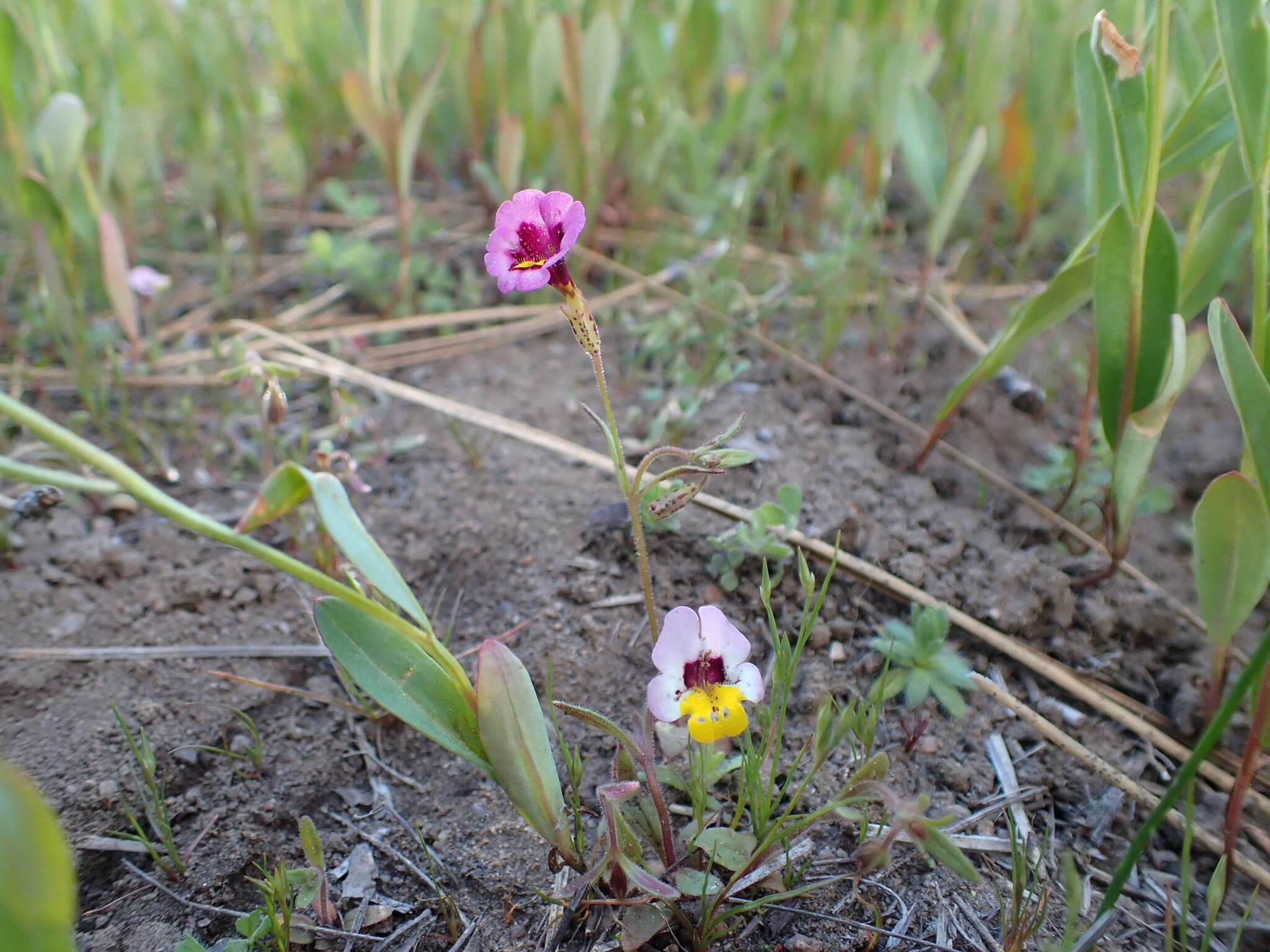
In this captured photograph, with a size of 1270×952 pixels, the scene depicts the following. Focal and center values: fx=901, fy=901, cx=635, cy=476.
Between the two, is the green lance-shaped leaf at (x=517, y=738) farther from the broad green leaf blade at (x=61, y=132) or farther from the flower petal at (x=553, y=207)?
the broad green leaf blade at (x=61, y=132)

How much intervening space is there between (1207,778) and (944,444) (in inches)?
30.3

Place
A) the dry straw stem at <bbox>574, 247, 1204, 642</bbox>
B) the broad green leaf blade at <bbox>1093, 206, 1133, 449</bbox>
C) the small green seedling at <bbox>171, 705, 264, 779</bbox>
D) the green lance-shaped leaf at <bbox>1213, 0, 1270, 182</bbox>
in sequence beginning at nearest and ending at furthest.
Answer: the green lance-shaped leaf at <bbox>1213, 0, 1270, 182</bbox>, the small green seedling at <bbox>171, 705, 264, 779</bbox>, the broad green leaf blade at <bbox>1093, 206, 1133, 449</bbox>, the dry straw stem at <bbox>574, 247, 1204, 642</bbox>

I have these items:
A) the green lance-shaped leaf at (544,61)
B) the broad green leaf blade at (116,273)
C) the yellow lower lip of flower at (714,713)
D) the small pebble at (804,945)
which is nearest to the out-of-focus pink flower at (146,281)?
the broad green leaf blade at (116,273)

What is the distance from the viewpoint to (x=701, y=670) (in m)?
1.04

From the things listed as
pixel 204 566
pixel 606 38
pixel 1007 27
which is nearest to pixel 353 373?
pixel 204 566

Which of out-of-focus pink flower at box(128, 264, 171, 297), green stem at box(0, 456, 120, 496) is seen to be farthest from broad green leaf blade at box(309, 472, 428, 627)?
out-of-focus pink flower at box(128, 264, 171, 297)

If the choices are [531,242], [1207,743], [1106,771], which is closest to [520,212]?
[531,242]

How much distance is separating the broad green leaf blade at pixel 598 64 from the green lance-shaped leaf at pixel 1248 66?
1.36 metres

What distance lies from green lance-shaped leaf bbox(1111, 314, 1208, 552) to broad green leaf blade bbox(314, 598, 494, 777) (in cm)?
106

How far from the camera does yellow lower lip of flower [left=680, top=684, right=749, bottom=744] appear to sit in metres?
0.97

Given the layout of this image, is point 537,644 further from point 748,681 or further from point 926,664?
point 926,664

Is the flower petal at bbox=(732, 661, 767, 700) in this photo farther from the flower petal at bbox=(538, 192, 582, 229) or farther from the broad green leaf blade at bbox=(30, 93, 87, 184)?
the broad green leaf blade at bbox=(30, 93, 87, 184)

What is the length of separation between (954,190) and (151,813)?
5.96 feet

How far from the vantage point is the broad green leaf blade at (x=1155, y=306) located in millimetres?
1362
